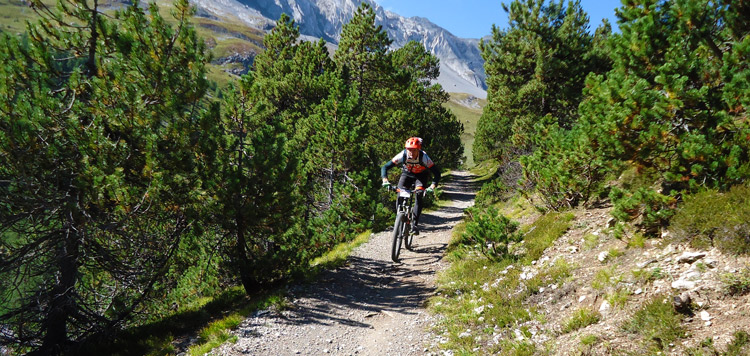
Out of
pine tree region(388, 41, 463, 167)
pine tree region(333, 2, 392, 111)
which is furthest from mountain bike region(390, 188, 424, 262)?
pine tree region(333, 2, 392, 111)

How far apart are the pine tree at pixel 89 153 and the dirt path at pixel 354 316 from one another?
9.50ft

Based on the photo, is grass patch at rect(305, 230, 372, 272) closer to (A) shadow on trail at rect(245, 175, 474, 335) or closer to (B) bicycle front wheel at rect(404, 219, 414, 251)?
(A) shadow on trail at rect(245, 175, 474, 335)

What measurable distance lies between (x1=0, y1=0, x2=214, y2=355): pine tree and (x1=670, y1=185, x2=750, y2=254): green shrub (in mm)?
8381

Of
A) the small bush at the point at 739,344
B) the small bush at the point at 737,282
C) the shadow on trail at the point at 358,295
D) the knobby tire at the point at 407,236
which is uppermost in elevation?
the small bush at the point at 737,282

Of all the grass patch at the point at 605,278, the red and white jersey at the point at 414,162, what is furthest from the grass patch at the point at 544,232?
the red and white jersey at the point at 414,162

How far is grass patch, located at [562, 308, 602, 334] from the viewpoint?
4684 mm

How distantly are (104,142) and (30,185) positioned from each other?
1.26 meters

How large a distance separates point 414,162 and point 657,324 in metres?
6.29

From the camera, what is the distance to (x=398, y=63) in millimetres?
27000

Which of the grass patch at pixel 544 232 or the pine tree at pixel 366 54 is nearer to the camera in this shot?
the grass patch at pixel 544 232

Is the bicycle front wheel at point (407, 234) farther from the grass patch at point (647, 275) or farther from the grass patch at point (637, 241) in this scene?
the grass patch at point (647, 275)

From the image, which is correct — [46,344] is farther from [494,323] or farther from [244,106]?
[494,323]

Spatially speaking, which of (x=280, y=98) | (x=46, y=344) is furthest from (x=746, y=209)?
(x=280, y=98)

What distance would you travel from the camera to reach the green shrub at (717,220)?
13.8ft
